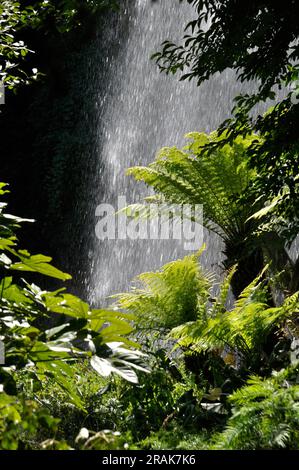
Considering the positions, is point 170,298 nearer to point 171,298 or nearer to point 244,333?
point 171,298

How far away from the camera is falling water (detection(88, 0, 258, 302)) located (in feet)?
26.9

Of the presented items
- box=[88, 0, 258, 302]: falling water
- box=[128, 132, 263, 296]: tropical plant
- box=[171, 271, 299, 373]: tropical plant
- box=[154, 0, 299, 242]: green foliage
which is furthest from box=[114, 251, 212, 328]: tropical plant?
box=[88, 0, 258, 302]: falling water

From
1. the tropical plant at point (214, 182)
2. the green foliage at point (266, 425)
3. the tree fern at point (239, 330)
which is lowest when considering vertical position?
the green foliage at point (266, 425)

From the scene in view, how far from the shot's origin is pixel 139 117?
9.20 meters

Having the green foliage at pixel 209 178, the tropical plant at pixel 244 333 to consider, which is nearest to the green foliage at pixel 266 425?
the tropical plant at pixel 244 333

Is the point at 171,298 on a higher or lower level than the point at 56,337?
lower

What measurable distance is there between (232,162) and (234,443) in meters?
3.91

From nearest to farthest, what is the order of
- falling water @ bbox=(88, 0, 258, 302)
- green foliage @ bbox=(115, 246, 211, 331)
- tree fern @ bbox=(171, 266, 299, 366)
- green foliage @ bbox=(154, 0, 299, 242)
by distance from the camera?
green foliage @ bbox=(154, 0, 299, 242)
tree fern @ bbox=(171, 266, 299, 366)
green foliage @ bbox=(115, 246, 211, 331)
falling water @ bbox=(88, 0, 258, 302)

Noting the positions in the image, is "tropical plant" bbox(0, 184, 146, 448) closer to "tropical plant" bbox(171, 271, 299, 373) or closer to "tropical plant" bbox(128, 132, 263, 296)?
"tropical plant" bbox(171, 271, 299, 373)

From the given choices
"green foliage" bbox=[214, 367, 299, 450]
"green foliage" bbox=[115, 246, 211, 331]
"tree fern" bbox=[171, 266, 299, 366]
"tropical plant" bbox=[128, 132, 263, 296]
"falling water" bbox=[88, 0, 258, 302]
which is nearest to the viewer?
"green foliage" bbox=[214, 367, 299, 450]

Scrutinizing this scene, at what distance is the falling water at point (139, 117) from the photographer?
8.21m

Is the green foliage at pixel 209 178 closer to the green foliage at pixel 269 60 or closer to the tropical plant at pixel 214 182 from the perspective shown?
the tropical plant at pixel 214 182

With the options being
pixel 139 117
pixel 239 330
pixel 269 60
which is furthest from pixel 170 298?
pixel 139 117

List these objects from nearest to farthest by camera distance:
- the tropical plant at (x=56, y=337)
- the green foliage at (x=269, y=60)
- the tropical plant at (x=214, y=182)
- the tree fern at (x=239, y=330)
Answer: the tropical plant at (x=56, y=337)
the green foliage at (x=269, y=60)
the tree fern at (x=239, y=330)
the tropical plant at (x=214, y=182)
